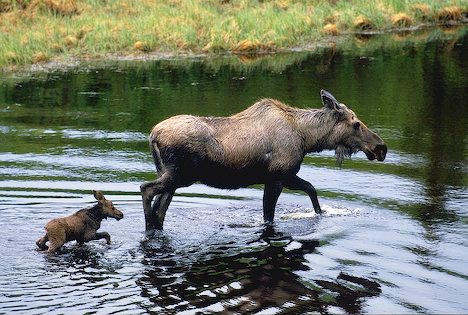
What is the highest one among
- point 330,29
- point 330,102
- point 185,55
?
point 330,29

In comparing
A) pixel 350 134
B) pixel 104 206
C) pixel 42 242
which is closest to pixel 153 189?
pixel 104 206

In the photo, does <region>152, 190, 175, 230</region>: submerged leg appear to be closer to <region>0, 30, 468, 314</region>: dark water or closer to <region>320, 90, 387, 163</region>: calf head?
<region>0, 30, 468, 314</region>: dark water

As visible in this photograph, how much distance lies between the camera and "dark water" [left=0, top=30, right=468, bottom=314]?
31.2 feet

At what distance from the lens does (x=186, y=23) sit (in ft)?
89.8

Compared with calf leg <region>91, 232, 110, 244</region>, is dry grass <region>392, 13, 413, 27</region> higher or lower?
higher

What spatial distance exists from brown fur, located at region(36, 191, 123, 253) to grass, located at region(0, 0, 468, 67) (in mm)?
14120

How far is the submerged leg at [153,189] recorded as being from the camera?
38.4ft

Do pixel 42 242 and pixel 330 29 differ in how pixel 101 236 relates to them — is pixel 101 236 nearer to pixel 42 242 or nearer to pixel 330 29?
pixel 42 242

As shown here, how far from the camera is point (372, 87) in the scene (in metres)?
21.8

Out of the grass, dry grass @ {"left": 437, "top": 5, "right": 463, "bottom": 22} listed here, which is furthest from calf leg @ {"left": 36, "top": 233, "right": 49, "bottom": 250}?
dry grass @ {"left": 437, "top": 5, "right": 463, "bottom": 22}

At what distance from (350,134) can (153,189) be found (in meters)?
2.72

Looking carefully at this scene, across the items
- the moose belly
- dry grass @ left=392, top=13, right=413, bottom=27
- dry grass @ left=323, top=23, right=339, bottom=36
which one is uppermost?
dry grass @ left=392, top=13, right=413, bottom=27

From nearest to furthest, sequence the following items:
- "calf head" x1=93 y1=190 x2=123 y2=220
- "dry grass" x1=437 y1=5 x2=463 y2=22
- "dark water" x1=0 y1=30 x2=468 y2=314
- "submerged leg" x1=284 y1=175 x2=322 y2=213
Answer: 1. "dark water" x1=0 y1=30 x2=468 y2=314
2. "calf head" x1=93 y1=190 x2=123 y2=220
3. "submerged leg" x1=284 y1=175 x2=322 y2=213
4. "dry grass" x1=437 y1=5 x2=463 y2=22

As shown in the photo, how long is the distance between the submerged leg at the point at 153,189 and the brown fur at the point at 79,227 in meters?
0.33
